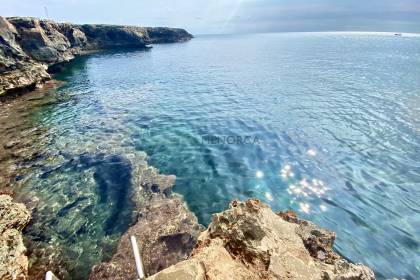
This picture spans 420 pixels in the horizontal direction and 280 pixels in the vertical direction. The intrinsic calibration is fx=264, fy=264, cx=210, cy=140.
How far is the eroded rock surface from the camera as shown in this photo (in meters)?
5.43

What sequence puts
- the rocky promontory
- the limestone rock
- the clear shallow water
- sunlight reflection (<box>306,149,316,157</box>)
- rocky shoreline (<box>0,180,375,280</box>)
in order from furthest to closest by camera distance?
1. sunlight reflection (<box>306,149,316,157</box>)
2. the clear shallow water
3. the limestone rock
4. rocky shoreline (<box>0,180,375,280</box>)
5. the rocky promontory

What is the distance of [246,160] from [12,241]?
12.9 metres

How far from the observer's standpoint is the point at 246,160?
700 inches

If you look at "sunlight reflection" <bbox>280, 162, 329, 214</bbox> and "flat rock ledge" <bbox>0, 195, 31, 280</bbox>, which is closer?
"flat rock ledge" <bbox>0, 195, 31, 280</bbox>

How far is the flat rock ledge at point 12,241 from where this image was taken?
346 inches

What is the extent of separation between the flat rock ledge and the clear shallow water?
0.77 m

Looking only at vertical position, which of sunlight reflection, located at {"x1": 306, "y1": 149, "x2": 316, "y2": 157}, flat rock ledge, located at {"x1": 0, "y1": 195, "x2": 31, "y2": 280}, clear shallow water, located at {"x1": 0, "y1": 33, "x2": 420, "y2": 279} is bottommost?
clear shallow water, located at {"x1": 0, "y1": 33, "x2": 420, "y2": 279}

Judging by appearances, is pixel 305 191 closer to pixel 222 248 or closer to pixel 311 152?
pixel 311 152

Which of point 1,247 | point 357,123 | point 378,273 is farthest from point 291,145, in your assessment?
point 1,247

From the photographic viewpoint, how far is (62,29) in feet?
322

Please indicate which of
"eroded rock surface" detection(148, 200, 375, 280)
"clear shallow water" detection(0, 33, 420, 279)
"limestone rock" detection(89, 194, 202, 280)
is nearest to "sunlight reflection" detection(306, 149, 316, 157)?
"clear shallow water" detection(0, 33, 420, 279)

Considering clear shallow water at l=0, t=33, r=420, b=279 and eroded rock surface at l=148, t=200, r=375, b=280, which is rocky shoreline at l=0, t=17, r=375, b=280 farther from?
clear shallow water at l=0, t=33, r=420, b=279

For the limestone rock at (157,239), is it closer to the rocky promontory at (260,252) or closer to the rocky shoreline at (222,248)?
the rocky shoreline at (222,248)

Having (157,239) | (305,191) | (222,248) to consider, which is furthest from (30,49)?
(222,248)
